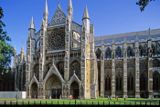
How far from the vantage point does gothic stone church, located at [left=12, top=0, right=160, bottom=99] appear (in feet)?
215

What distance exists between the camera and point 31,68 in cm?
7256

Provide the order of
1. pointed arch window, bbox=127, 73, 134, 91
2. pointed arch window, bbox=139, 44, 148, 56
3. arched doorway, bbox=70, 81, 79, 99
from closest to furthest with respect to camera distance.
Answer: arched doorway, bbox=70, 81, 79, 99
pointed arch window, bbox=127, 73, 134, 91
pointed arch window, bbox=139, 44, 148, 56

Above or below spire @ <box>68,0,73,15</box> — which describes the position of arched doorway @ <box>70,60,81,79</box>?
below

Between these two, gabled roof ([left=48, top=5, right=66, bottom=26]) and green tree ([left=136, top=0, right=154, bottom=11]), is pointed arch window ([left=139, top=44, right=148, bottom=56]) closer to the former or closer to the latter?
gabled roof ([left=48, top=5, right=66, bottom=26])

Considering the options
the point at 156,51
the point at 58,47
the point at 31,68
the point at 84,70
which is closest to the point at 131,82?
the point at 156,51

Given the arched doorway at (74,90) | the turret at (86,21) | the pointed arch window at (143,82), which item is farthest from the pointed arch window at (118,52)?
the arched doorway at (74,90)

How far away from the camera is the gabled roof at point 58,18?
7138cm

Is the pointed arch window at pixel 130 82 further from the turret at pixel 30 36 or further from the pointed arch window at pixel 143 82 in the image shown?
the turret at pixel 30 36

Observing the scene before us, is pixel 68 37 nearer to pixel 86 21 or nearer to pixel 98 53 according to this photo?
pixel 86 21

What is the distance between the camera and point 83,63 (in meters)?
64.2

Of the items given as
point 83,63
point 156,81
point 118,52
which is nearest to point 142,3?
point 83,63

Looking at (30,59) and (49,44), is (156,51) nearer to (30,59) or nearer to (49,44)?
(49,44)

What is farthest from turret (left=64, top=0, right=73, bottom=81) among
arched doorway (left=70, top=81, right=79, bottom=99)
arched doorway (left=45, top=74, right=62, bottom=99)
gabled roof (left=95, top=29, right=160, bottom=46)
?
gabled roof (left=95, top=29, right=160, bottom=46)

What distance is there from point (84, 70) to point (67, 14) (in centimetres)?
1391
